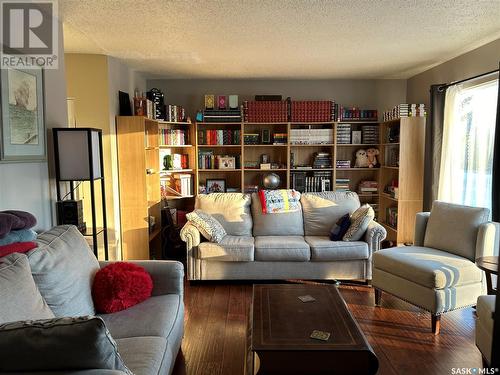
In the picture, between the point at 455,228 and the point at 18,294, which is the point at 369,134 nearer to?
the point at 455,228

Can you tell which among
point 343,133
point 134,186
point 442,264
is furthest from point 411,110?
point 134,186

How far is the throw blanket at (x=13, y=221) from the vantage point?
73.3 inches

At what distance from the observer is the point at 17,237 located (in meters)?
1.97

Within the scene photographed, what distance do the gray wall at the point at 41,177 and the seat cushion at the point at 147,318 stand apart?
95 centimetres

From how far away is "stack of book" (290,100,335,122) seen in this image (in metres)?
5.29

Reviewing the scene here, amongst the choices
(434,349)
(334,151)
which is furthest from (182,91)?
(434,349)

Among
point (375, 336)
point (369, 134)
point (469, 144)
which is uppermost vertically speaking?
point (369, 134)

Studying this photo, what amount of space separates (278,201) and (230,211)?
549mm

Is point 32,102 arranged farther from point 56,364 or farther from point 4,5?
point 56,364

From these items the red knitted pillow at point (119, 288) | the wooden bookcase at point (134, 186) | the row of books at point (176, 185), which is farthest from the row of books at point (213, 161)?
the red knitted pillow at point (119, 288)

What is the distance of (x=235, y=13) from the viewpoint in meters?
2.74

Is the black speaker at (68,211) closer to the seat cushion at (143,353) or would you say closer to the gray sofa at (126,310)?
the gray sofa at (126,310)

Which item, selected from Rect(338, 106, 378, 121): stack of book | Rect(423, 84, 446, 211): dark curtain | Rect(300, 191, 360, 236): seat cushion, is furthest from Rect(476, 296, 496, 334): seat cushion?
Rect(338, 106, 378, 121): stack of book

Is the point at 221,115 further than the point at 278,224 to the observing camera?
Yes
